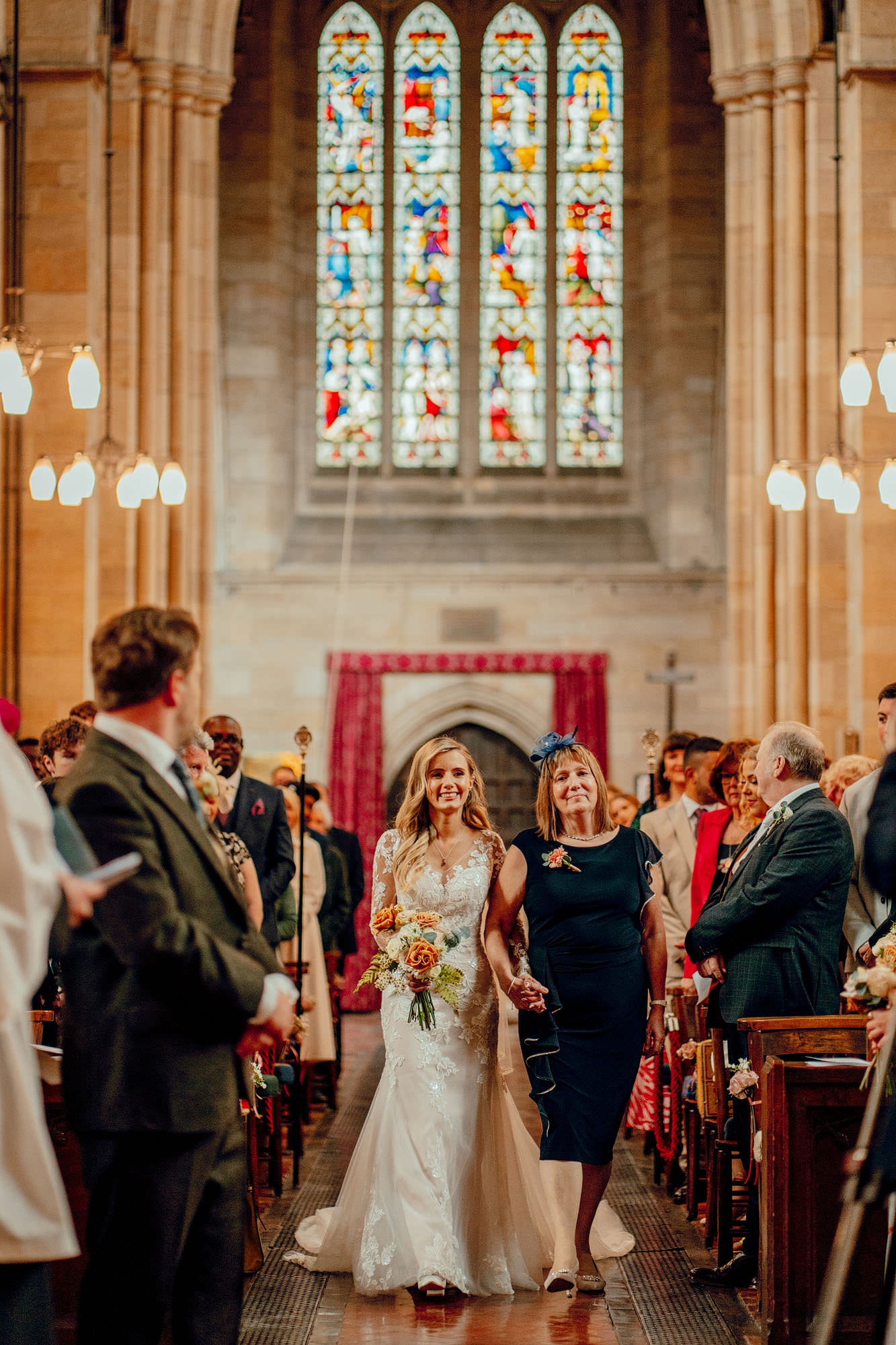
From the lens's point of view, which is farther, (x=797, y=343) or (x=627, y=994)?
(x=797, y=343)

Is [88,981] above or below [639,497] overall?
below

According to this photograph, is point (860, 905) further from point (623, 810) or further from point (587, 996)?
point (623, 810)

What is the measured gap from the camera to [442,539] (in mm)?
15648

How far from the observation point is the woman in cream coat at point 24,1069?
2.53 m

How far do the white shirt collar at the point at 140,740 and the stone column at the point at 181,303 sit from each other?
29.4 feet

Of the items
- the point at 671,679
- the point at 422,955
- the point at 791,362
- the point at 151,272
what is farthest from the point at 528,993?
the point at 671,679

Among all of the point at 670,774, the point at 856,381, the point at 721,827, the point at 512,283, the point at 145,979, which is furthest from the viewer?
the point at 512,283

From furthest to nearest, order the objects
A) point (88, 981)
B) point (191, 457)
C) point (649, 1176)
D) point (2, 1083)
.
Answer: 1. point (191, 457)
2. point (649, 1176)
3. point (88, 981)
4. point (2, 1083)

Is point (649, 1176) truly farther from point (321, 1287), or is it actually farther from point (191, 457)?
point (191, 457)

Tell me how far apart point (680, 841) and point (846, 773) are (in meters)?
1.08

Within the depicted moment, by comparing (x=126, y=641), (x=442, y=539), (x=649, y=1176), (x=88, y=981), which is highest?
(x=442, y=539)

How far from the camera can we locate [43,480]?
29.5 ft

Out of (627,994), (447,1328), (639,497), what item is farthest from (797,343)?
(447,1328)

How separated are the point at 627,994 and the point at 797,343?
7748 mm
